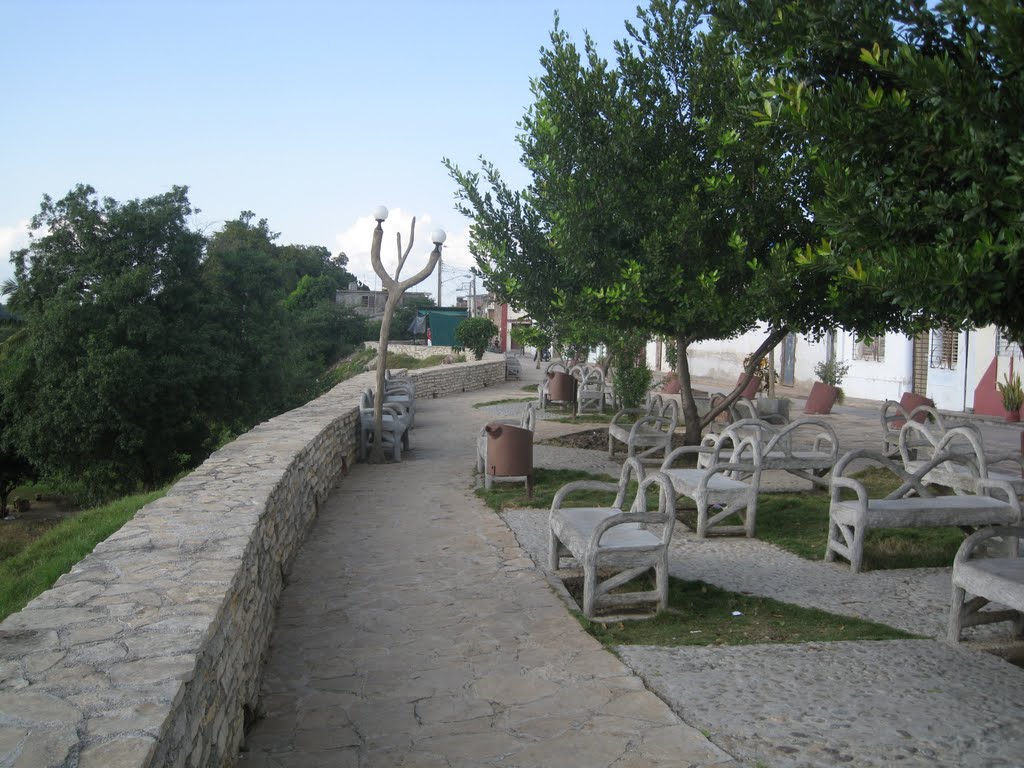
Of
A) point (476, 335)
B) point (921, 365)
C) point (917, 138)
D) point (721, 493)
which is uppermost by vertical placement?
point (917, 138)

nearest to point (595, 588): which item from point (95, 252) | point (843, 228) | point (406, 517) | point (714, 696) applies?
point (714, 696)

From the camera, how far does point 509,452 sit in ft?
29.3

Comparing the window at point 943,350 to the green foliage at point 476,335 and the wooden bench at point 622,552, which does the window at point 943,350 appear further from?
the wooden bench at point 622,552

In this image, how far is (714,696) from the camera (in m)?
3.82

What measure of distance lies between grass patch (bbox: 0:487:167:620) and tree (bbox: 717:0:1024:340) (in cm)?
630

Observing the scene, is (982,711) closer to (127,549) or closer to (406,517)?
(127,549)

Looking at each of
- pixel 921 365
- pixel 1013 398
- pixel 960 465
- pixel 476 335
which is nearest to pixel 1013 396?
pixel 1013 398

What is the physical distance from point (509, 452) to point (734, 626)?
4314 millimetres

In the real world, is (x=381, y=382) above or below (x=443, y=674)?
above

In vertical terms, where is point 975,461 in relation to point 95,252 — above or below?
below

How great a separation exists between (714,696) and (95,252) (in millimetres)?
20996

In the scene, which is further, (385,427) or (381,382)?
(385,427)

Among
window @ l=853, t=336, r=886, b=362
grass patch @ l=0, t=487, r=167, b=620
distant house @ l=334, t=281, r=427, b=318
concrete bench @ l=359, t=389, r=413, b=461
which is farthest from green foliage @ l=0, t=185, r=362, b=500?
distant house @ l=334, t=281, r=427, b=318

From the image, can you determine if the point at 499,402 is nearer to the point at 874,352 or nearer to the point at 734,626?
the point at 874,352
